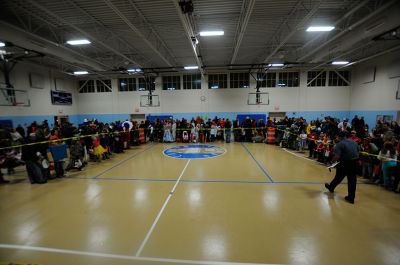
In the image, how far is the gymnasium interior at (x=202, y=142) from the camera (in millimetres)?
2941

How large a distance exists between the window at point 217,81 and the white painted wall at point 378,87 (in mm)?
10568

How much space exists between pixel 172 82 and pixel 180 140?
6417mm

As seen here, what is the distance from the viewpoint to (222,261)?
2508 millimetres

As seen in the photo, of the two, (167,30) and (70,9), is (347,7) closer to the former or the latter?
(167,30)

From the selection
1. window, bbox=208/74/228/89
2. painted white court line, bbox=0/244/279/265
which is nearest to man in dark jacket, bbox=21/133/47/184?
painted white court line, bbox=0/244/279/265

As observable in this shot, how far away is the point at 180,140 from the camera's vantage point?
44.9ft

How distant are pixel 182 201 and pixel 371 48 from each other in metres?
15.1

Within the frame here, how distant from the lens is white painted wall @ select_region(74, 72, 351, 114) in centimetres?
1630

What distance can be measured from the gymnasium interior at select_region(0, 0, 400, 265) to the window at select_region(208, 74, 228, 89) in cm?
13

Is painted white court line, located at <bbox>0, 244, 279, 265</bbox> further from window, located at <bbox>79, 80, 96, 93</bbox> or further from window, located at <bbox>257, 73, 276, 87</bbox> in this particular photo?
window, located at <bbox>79, 80, 96, 93</bbox>

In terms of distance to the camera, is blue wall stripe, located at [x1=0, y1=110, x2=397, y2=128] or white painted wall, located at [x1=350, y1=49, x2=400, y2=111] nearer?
white painted wall, located at [x1=350, y1=49, x2=400, y2=111]

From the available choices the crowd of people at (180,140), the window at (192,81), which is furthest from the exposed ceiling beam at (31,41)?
the window at (192,81)

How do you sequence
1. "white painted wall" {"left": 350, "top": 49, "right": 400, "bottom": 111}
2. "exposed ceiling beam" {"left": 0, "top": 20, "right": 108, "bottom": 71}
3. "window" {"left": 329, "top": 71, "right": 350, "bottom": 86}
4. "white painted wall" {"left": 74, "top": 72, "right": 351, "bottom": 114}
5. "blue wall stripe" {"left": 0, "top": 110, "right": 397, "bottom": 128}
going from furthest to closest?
"white painted wall" {"left": 74, "top": 72, "right": 351, "bottom": 114} → "window" {"left": 329, "top": 71, "right": 350, "bottom": 86} → "blue wall stripe" {"left": 0, "top": 110, "right": 397, "bottom": 128} → "white painted wall" {"left": 350, "top": 49, "right": 400, "bottom": 111} → "exposed ceiling beam" {"left": 0, "top": 20, "right": 108, "bottom": 71}

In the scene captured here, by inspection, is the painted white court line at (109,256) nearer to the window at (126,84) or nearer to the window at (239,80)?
the window at (239,80)
